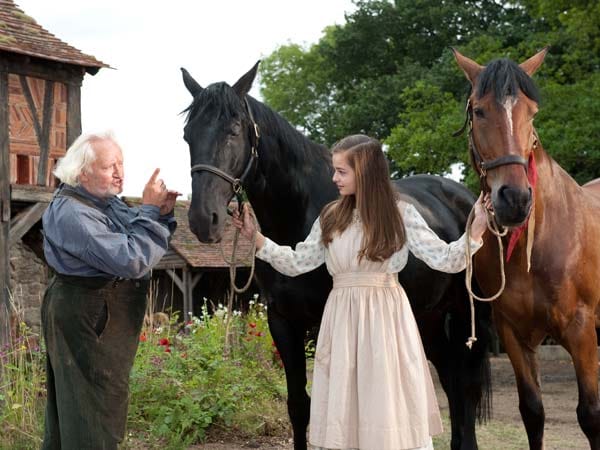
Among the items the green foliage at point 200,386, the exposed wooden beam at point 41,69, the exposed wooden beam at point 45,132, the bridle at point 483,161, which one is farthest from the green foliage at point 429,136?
the bridle at point 483,161

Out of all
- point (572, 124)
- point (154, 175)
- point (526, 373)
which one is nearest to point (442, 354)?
point (526, 373)

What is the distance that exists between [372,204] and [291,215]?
841 mm

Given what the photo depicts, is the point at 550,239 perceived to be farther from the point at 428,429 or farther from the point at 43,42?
the point at 43,42

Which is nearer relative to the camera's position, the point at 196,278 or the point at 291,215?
the point at 291,215

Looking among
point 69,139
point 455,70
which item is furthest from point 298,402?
point 455,70

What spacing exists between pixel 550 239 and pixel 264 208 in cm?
153

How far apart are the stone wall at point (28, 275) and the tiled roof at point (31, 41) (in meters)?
3.83

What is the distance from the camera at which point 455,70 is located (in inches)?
826

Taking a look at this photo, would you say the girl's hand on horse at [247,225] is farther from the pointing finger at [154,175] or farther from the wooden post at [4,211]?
the wooden post at [4,211]

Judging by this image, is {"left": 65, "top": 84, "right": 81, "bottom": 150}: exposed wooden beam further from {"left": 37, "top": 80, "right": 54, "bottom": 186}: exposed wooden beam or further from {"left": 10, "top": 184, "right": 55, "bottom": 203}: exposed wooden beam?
{"left": 10, "top": 184, "right": 55, "bottom": 203}: exposed wooden beam

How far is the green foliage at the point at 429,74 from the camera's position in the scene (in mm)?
14648

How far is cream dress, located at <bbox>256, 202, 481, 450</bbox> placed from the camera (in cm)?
372

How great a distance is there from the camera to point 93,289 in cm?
331

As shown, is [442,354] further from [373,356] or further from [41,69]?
[41,69]
